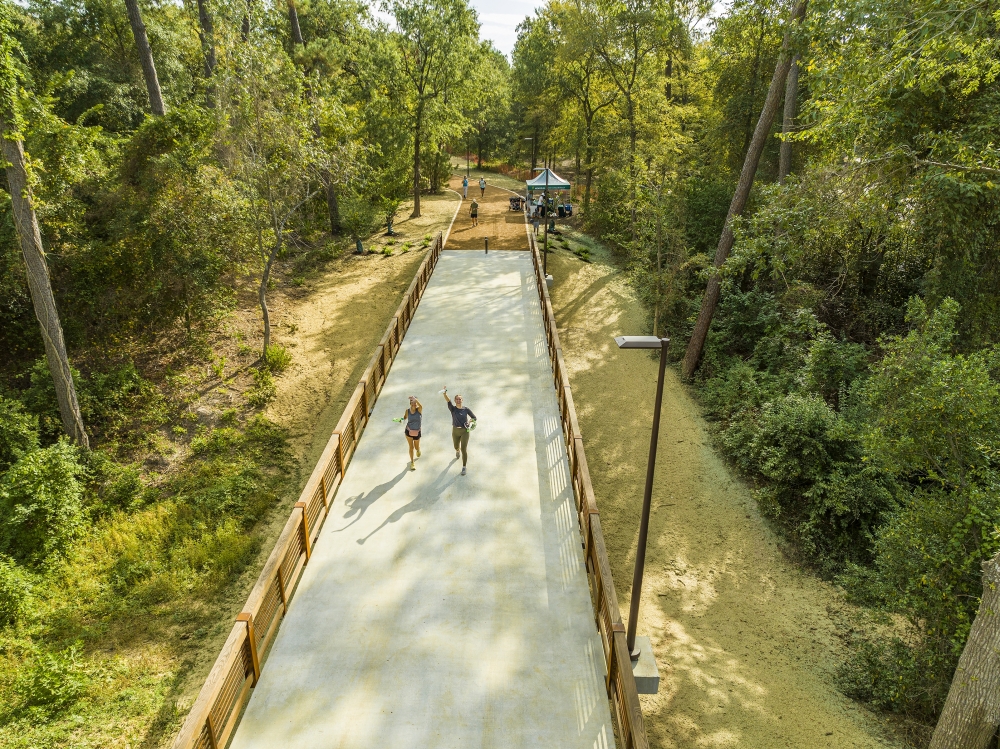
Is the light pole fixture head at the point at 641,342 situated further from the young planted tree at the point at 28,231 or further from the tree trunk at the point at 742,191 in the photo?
the young planted tree at the point at 28,231

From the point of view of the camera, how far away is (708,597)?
11.1 m

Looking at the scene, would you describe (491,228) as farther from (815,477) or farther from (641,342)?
(641,342)

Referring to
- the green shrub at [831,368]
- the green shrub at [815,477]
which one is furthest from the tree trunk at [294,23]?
the green shrub at [815,477]

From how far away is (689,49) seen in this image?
103ft

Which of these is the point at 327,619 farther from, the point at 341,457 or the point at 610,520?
the point at 610,520

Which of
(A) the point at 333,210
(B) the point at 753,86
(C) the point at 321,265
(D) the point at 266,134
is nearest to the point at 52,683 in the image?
(D) the point at 266,134

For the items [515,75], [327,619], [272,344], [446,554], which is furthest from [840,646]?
[515,75]

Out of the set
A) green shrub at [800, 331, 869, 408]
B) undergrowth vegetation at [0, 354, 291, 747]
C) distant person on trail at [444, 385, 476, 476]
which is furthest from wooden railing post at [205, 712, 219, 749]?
green shrub at [800, 331, 869, 408]

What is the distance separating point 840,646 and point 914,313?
18.9 feet

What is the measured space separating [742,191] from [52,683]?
18.7 metres

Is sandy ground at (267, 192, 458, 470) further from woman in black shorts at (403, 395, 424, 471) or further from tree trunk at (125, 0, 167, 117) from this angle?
tree trunk at (125, 0, 167, 117)

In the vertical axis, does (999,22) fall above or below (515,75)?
below

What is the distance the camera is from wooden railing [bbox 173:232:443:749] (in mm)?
6008

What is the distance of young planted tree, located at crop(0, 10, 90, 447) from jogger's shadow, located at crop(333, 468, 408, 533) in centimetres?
815
